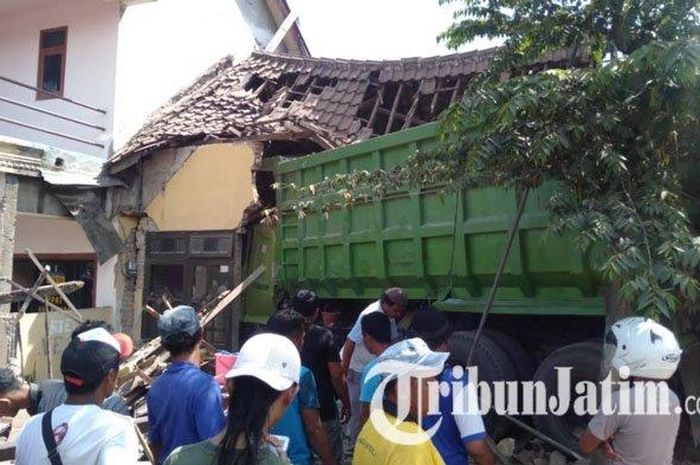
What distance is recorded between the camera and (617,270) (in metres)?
3.04

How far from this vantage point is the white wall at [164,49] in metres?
10.7

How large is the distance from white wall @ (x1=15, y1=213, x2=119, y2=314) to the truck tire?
24.1ft

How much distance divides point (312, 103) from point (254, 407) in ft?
28.1

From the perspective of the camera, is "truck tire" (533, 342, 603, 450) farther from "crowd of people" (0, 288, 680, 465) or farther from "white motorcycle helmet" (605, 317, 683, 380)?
"white motorcycle helmet" (605, 317, 683, 380)

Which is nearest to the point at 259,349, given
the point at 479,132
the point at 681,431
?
the point at 479,132

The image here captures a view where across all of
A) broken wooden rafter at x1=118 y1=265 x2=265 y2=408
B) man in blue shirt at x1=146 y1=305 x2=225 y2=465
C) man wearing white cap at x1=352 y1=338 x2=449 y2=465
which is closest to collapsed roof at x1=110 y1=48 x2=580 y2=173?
broken wooden rafter at x1=118 y1=265 x2=265 y2=408

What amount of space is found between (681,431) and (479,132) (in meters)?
2.39

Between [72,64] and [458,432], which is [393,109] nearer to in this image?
[72,64]

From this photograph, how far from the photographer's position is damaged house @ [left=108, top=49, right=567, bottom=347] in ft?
30.2

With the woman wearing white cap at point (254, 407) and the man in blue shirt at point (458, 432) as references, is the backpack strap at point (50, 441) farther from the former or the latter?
the man in blue shirt at point (458, 432)

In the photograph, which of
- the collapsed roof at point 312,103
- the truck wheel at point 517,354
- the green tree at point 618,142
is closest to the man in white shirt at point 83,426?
the green tree at point 618,142

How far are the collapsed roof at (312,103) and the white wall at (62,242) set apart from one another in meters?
1.52

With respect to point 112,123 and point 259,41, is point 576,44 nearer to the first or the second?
point 112,123

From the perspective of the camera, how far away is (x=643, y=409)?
2584 millimetres
